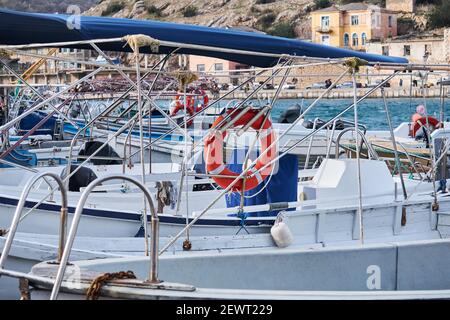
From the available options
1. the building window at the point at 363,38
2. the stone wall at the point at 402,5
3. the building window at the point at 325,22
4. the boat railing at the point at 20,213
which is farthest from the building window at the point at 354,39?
the boat railing at the point at 20,213

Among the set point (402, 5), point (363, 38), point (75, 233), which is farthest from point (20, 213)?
point (402, 5)

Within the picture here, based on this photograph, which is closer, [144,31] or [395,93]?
[144,31]

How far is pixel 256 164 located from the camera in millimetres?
9930

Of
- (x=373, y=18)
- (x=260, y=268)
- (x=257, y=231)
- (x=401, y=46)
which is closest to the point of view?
(x=260, y=268)

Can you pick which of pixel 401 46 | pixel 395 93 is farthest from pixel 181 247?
pixel 401 46

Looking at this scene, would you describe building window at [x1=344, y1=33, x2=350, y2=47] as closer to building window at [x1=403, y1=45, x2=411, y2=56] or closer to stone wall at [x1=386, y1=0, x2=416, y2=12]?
building window at [x1=403, y1=45, x2=411, y2=56]

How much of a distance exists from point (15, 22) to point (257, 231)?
3.35 m

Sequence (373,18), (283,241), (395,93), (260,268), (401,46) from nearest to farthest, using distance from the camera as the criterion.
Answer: (260,268), (283,241), (395,93), (401,46), (373,18)

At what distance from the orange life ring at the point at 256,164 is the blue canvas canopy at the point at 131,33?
2.56 ft

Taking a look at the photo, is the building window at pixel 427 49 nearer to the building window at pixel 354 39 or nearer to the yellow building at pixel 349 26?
the yellow building at pixel 349 26

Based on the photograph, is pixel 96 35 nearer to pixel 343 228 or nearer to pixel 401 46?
pixel 343 228

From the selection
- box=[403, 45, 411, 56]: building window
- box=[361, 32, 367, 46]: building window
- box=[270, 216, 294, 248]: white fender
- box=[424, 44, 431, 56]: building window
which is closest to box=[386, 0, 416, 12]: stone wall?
box=[361, 32, 367, 46]: building window

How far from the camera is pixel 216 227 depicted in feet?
33.4

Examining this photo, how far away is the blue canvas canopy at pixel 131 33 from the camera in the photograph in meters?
8.97
